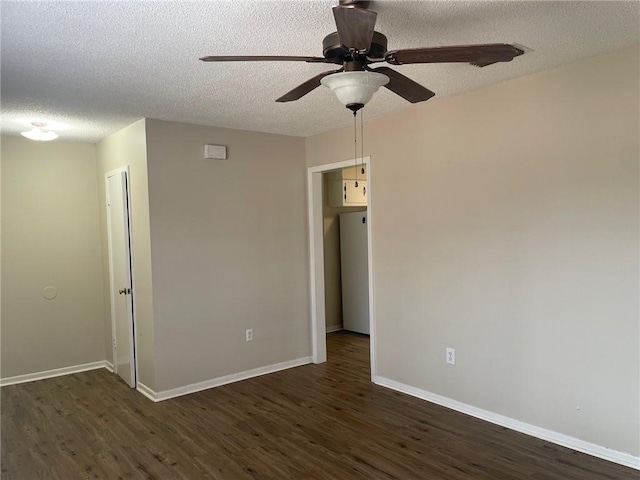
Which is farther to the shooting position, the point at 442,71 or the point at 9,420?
the point at 9,420

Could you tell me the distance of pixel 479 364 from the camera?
11.1ft

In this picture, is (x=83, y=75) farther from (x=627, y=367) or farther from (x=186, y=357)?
(x=627, y=367)

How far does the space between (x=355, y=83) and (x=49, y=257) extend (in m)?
4.08

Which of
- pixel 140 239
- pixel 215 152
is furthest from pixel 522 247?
pixel 140 239

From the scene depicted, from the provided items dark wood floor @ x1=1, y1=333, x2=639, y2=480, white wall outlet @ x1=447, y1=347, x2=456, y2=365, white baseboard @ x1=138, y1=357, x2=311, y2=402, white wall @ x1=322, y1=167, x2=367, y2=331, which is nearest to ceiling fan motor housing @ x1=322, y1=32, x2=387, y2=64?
dark wood floor @ x1=1, y1=333, x2=639, y2=480

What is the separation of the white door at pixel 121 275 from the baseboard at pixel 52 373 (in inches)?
13.4

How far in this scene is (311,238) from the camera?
4859 mm

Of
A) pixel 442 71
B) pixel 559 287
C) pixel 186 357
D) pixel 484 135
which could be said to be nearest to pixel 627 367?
pixel 559 287

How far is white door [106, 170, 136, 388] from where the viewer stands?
424 cm

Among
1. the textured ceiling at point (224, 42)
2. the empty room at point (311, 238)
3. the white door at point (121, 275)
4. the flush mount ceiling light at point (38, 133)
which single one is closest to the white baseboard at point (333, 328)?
the empty room at point (311, 238)

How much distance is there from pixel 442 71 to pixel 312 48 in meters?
0.90

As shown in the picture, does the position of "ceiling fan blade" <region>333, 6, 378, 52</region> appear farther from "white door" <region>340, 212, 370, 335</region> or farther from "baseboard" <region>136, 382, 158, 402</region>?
"white door" <region>340, 212, 370, 335</region>

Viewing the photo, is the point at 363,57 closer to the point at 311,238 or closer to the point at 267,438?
the point at 267,438

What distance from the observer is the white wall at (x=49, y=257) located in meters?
4.45
